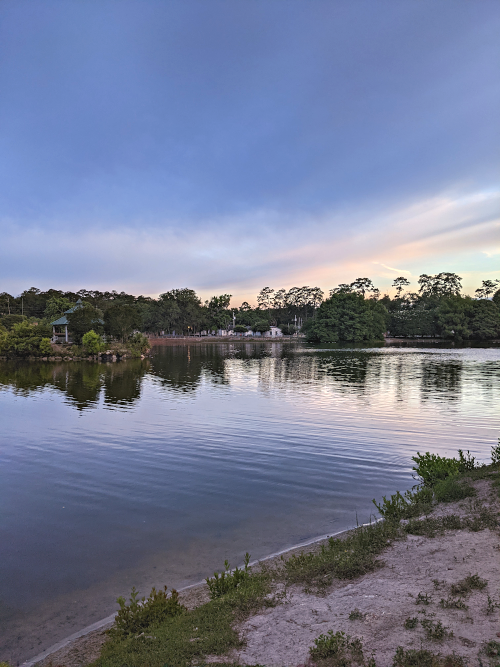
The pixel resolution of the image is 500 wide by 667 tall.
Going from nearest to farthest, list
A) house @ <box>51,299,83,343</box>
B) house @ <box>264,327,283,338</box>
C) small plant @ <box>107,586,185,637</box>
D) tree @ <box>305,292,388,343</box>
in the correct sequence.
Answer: small plant @ <box>107,586,185,637</box>
house @ <box>51,299,83,343</box>
tree @ <box>305,292,388,343</box>
house @ <box>264,327,283,338</box>

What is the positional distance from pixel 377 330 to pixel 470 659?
112 meters

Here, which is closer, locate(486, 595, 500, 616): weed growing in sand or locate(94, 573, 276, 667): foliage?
locate(94, 573, 276, 667): foliage

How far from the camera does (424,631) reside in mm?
3969

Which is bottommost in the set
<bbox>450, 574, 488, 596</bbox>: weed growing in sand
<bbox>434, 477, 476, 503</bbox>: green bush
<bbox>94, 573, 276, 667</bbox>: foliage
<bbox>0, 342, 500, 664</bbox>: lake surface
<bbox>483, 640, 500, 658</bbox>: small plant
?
<bbox>0, 342, 500, 664</bbox>: lake surface

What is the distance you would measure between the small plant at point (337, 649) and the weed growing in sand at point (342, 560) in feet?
4.65

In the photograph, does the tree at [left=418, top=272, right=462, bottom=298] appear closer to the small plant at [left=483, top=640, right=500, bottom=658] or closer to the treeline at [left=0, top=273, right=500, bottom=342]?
the treeline at [left=0, top=273, right=500, bottom=342]

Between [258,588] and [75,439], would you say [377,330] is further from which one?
[258,588]

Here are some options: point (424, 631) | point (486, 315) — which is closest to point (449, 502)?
point (424, 631)

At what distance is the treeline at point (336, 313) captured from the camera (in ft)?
351

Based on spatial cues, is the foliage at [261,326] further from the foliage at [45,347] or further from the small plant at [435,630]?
the small plant at [435,630]

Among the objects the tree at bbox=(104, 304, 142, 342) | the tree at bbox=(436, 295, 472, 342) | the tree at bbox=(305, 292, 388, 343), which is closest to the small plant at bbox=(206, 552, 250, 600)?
the tree at bbox=(104, 304, 142, 342)

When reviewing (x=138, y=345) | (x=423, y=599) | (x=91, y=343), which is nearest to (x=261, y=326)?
(x=138, y=345)

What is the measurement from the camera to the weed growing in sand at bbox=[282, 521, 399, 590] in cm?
558

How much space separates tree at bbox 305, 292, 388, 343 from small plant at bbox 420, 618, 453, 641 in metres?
104
